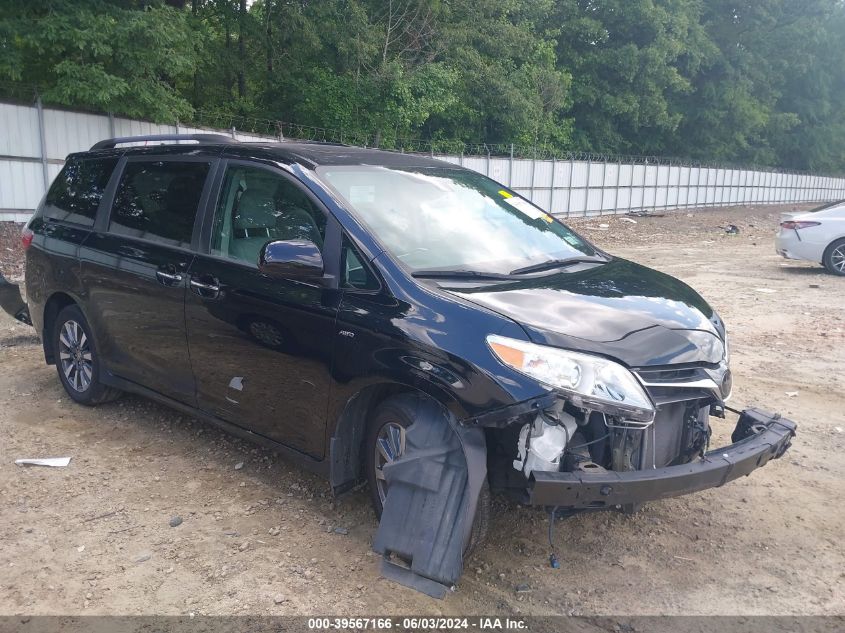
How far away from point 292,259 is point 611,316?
1476 mm

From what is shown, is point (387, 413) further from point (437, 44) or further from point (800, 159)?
point (800, 159)

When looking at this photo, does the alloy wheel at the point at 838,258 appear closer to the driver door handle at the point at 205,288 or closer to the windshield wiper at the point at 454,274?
the windshield wiper at the point at 454,274

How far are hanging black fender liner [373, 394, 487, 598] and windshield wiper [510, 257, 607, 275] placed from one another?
95 cm

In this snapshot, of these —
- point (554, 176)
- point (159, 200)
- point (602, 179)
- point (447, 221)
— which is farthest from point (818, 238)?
point (602, 179)

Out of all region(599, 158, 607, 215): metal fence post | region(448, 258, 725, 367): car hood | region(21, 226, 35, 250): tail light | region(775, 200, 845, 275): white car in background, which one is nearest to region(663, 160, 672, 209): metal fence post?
region(599, 158, 607, 215): metal fence post

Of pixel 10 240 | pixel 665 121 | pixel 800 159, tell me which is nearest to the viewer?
pixel 10 240

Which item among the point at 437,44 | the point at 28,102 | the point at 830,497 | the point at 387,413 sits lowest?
Answer: the point at 830,497

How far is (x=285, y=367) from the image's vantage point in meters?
3.71

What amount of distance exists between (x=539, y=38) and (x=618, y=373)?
33018 millimetres

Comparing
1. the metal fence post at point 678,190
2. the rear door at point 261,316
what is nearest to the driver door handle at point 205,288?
the rear door at point 261,316

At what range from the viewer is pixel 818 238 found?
43.6ft

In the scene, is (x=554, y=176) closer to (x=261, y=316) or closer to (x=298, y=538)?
(x=261, y=316)

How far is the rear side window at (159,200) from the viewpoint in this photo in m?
4.30

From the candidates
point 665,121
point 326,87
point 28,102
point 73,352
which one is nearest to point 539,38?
point 665,121
